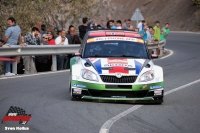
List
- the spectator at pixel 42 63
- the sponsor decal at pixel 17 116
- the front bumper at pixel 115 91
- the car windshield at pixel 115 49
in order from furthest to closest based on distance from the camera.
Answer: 1. the spectator at pixel 42 63
2. the car windshield at pixel 115 49
3. the front bumper at pixel 115 91
4. the sponsor decal at pixel 17 116

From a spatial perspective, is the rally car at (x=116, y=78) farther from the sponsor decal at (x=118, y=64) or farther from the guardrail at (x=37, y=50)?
the guardrail at (x=37, y=50)

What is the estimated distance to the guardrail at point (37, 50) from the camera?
739 inches


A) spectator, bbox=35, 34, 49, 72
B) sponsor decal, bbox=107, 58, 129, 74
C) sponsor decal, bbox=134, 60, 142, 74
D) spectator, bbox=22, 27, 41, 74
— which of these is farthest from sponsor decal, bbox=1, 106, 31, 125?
spectator, bbox=35, 34, 49, 72

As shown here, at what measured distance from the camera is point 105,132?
8859 millimetres

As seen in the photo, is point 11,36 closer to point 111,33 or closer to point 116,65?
point 111,33

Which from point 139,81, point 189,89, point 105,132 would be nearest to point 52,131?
point 105,132

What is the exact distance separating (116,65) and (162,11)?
5016 cm

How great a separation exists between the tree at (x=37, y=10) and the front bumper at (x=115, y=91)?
Result: 13.2 m

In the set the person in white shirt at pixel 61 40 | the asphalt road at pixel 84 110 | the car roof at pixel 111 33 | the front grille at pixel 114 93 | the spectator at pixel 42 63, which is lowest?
the spectator at pixel 42 63

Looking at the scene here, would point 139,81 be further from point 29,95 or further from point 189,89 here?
point 189,89

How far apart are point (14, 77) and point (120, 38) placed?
4.85m

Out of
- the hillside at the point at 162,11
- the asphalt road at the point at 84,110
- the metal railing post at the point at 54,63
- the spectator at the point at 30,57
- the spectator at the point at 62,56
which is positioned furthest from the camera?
the hillside at the point at 162,11

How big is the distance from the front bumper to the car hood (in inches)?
11.1

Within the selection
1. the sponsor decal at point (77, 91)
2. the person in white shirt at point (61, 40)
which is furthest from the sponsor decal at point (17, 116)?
the person in white shirt at point (61, 40)
